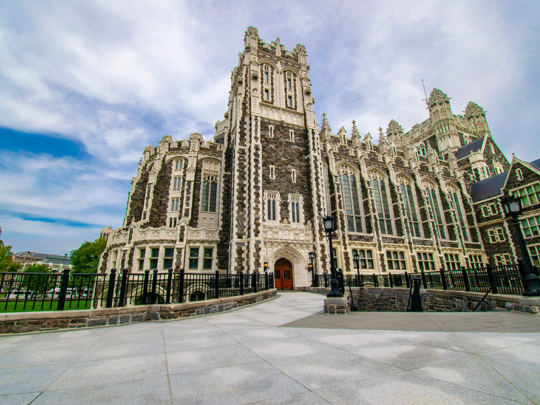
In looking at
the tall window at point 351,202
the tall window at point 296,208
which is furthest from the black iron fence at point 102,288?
the tall window at point 351,202

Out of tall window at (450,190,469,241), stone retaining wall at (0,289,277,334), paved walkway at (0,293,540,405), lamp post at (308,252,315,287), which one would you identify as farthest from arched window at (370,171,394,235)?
paved walkway at (0,293,540,405)

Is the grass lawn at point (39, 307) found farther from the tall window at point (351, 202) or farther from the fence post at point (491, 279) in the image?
the tall window at point (351, 202)

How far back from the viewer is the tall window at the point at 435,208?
3246 centimetres

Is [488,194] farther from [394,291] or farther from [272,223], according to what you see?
[272,223]

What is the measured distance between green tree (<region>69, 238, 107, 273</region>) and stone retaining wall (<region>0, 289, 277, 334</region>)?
116 ft

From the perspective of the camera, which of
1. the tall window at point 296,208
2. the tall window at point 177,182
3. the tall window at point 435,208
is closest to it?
the tall window at point 296,208

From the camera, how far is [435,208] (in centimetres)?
3378

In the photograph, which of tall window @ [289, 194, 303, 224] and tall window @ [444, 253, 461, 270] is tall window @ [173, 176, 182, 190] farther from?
tall window @ [444, 253, 461, 270]

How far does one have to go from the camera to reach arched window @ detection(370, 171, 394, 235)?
95.4 feet

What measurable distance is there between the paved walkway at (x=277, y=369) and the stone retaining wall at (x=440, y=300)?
4297 mm

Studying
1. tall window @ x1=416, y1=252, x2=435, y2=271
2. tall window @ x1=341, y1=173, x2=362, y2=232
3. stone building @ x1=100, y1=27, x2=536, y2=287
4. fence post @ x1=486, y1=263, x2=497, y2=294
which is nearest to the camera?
fence post @ x1=486, y1=263, x2=497, y2=294

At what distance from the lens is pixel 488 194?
34438 mm

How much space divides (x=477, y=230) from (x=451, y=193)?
18.8 feet

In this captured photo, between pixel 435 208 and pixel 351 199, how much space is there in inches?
548
